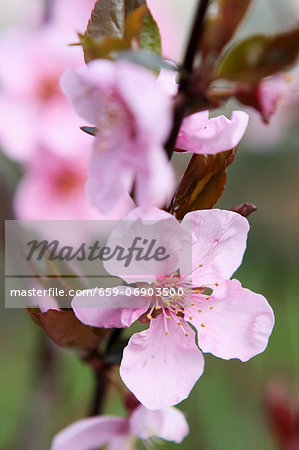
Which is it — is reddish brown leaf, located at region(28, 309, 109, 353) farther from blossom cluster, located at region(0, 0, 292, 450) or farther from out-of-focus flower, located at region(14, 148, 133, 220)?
out-of-focus flower, located at region(14, 148, 133, 220)

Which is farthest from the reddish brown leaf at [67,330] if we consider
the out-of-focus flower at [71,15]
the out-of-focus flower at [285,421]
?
the out-of-focus flower at [71,15]

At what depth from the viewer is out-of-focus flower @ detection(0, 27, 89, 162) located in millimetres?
821

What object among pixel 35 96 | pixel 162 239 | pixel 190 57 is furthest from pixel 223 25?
pixel 35 96

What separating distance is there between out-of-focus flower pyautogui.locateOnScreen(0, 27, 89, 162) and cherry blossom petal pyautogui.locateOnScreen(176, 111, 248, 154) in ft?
1.64

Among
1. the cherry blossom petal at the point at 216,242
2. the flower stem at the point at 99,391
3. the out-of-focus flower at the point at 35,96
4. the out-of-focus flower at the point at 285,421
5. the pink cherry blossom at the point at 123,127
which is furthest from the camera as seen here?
the out-of-focus flower at the point at 35,96

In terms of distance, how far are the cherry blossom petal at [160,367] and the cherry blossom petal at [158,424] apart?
77 mm

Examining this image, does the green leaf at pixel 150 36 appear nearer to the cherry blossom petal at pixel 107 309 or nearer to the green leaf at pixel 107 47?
the green leaf at pixel 107 47

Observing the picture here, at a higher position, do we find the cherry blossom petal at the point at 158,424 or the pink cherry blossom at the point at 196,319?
the pink cherry blossom at the point at 196,319

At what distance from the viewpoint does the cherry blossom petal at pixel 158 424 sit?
1.42 ft

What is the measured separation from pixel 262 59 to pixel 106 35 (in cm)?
11

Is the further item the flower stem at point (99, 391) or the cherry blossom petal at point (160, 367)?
the flower stem at point (99, 391)

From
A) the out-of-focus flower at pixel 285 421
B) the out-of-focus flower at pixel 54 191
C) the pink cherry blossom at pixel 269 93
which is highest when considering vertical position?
the pink cherry blossom at pixel 269 93

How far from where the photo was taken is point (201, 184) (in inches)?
15.2

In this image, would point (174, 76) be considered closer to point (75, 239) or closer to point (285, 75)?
point (285, 75)
